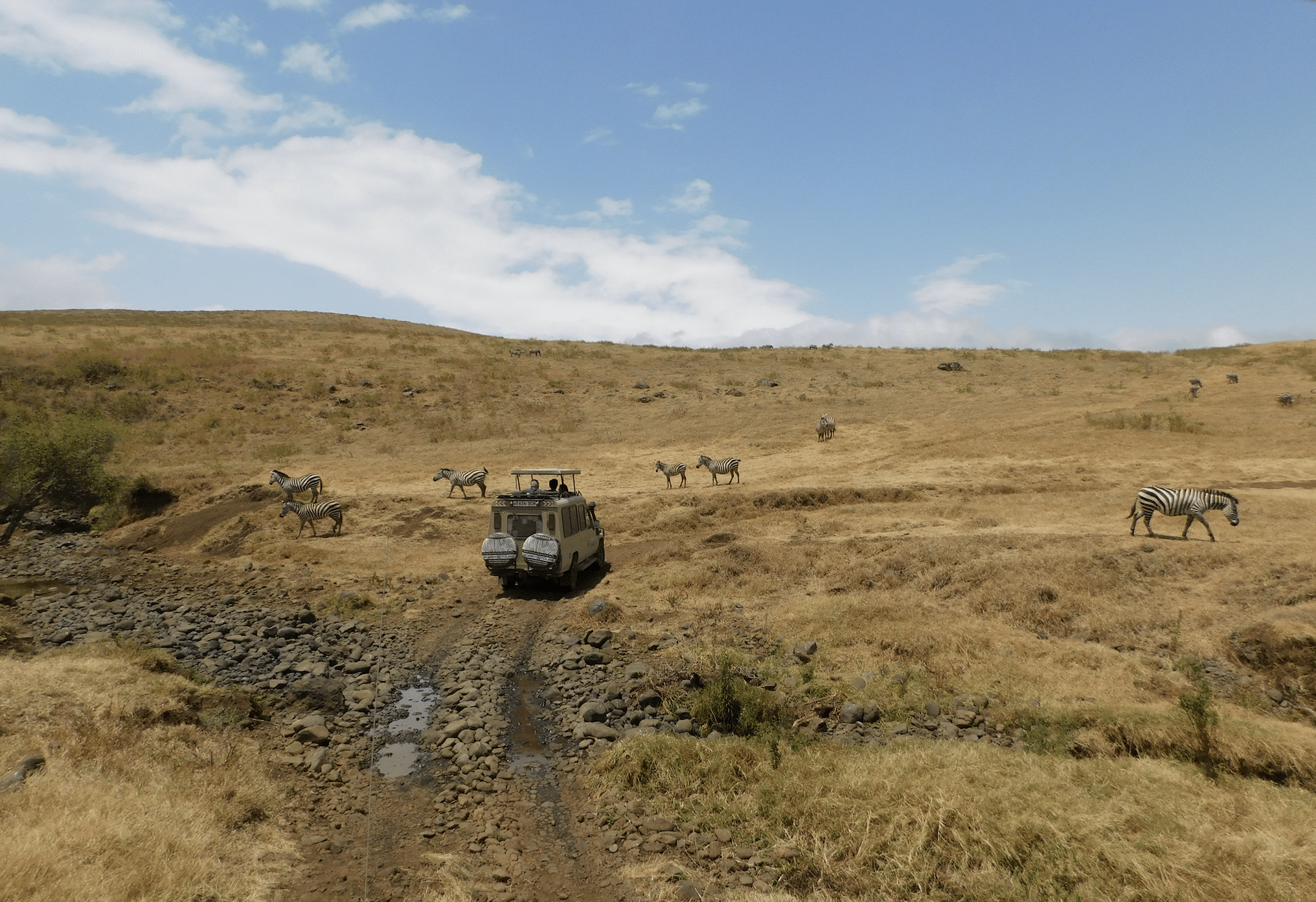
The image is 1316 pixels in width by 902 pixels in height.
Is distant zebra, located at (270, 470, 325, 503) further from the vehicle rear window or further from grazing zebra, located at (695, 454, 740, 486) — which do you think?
grazing zebra, located at (695, 454, 740, 486)

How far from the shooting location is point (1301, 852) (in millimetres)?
6289

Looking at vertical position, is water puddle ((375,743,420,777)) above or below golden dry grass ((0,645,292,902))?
below

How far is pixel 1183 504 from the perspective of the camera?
61.3ft

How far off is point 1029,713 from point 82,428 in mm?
36207

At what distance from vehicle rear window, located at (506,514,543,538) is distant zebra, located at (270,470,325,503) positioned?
13571 mm

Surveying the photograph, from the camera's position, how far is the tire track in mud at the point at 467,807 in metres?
7.15

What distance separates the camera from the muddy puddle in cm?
990

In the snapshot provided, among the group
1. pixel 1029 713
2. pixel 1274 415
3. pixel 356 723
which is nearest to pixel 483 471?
pixel 356 723

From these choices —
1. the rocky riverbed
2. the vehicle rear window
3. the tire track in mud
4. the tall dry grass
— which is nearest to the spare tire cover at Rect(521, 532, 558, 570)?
the vehicle rear window

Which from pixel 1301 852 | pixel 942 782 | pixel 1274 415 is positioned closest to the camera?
pixel 1301 852

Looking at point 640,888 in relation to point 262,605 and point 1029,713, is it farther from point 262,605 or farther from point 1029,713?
point 262,605

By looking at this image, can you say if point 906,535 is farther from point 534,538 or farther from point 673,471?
point 673,471

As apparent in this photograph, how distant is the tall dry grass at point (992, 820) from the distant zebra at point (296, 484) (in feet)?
73.3

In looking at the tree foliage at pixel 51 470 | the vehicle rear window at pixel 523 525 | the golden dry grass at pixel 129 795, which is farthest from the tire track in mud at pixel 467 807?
the tree foliage at pixel 51 470
